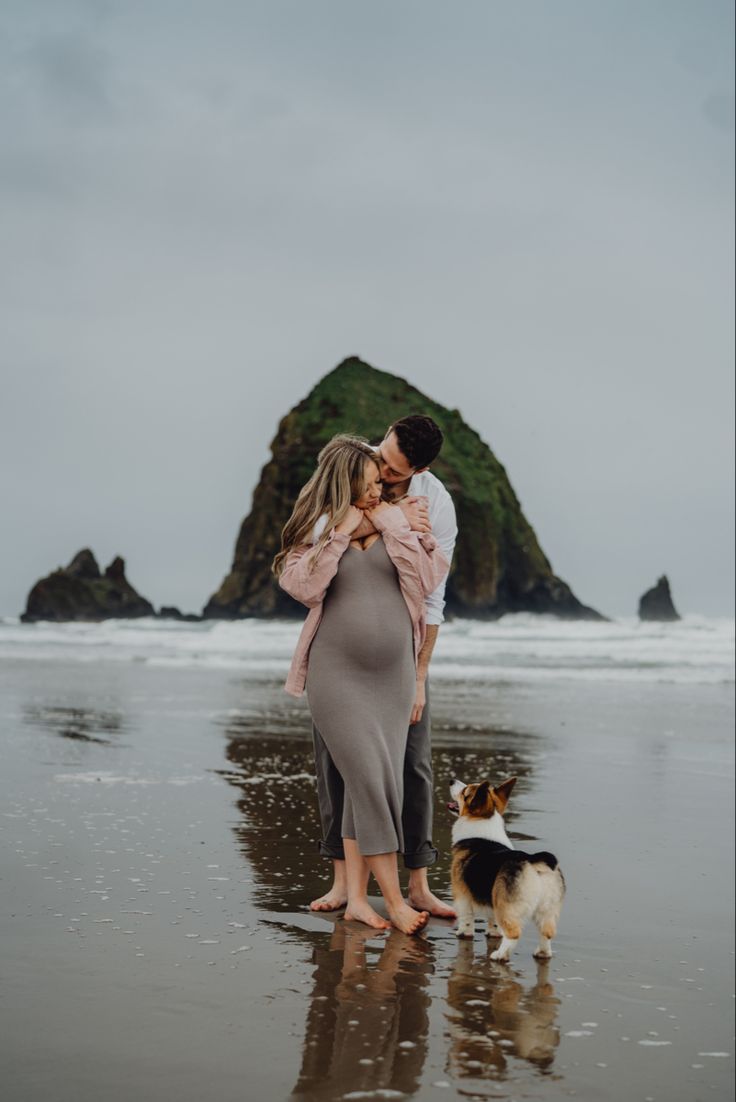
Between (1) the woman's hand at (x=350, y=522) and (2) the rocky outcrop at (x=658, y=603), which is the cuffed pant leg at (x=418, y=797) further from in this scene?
(2) the rocky outcrop at (x=658, y=603)

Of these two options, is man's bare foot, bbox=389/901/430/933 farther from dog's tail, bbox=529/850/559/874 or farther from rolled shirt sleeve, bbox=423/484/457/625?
rolled shirt sleeve, bbox=423/484/457/625

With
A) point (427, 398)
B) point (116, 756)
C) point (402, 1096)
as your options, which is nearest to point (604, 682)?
point (116, 756)

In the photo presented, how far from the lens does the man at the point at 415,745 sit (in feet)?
14.8

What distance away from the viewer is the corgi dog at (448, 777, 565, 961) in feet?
13.0

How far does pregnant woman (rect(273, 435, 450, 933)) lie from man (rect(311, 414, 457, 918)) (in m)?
0.12

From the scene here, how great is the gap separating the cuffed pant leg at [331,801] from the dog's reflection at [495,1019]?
2.57ft

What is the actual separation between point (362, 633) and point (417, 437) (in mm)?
788

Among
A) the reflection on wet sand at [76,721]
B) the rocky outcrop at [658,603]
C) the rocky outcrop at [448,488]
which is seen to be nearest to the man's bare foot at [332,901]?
the reflection on wet sand at [76,721]

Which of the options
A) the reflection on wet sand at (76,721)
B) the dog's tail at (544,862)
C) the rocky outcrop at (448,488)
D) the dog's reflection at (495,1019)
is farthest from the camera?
the rocky outcrop at (448,488)

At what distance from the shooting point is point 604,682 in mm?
20109

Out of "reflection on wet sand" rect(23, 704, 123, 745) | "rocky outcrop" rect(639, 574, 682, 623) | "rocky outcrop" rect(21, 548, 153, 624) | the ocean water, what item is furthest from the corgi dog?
"rocky outcrop" rect(639, 574, 682, 623)

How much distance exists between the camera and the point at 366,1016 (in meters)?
3.27

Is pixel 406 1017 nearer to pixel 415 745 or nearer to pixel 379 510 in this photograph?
pixel 415 745

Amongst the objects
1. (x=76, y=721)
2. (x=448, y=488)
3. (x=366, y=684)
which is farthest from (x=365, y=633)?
(x=448, y=488)
